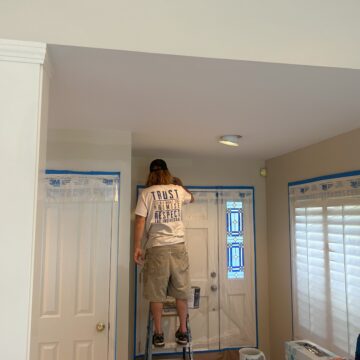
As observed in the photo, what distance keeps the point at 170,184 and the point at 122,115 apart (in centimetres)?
87

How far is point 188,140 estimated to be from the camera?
106 inches

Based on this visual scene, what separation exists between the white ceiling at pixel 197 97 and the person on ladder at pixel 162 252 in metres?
0.52

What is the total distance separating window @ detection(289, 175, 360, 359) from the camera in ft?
7.79

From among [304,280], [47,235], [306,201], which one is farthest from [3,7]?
[304,280]

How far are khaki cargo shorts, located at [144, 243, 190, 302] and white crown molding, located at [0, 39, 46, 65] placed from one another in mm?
1764

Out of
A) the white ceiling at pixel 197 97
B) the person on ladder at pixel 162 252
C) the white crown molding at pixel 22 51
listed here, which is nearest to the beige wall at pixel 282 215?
the white ceiling at pixel 197 97

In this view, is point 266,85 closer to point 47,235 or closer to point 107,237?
point 107,237

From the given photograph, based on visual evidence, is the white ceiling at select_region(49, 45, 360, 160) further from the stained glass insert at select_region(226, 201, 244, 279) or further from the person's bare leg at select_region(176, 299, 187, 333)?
the person's bare leg at select_region(176, 299, 187, 333)

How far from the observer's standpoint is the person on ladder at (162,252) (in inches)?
97.3

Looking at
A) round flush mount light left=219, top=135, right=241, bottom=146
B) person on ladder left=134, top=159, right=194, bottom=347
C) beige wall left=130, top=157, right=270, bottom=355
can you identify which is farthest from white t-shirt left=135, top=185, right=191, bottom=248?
beige wall left=130, top=157, right=270, bottom=355

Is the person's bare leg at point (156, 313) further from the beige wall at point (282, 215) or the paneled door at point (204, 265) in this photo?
the beige wall at point (282, 215)

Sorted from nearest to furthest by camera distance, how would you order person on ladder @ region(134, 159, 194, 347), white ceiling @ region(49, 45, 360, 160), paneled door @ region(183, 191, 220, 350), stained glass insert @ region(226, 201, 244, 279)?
white ceiling @ region(49, 45, 360, 160), person on ladder @ region(134, 159, 194, 347), paneled door @ region(183, 191, 220, 350), stained glass insert @ region(226, 201, 244, 279)

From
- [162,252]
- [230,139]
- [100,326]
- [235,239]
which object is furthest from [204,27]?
[235,239]

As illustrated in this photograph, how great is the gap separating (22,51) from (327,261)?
103 inches
